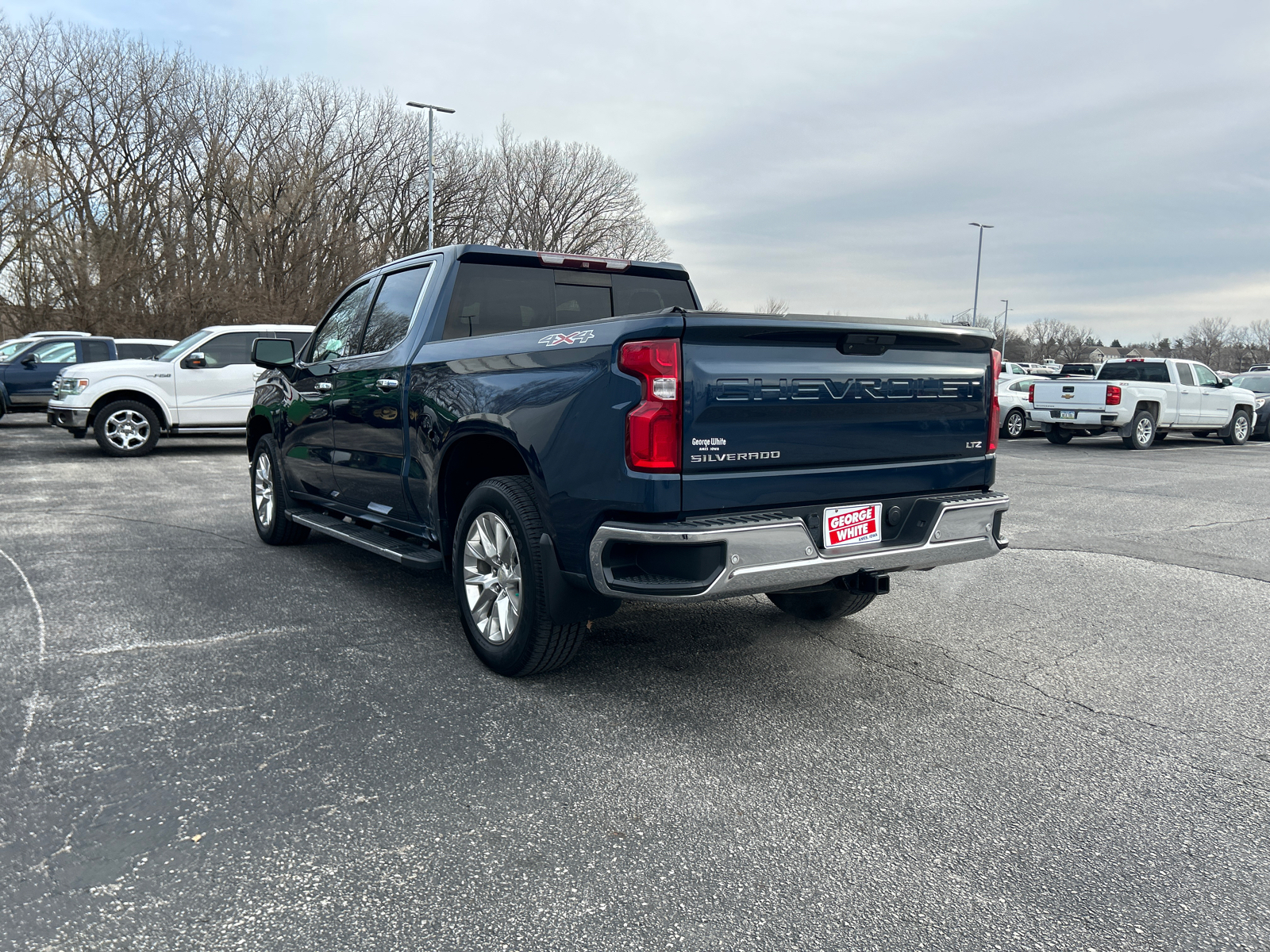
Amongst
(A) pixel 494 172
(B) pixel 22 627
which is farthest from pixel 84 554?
(A) pixel 494 172

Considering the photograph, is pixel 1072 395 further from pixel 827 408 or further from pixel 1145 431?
pixel 827 408

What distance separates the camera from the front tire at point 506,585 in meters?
3.91

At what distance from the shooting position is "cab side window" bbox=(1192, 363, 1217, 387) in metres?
20.2

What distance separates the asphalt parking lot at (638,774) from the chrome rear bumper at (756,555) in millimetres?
571

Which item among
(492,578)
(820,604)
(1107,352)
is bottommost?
(820,604)

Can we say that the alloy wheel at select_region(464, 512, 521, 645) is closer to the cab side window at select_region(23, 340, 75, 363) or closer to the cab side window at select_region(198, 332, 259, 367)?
the cab side window at select_region(198, 332, 259, 367)

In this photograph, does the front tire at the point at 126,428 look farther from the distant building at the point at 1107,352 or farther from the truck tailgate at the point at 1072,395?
the distant building at the point at 1107,352

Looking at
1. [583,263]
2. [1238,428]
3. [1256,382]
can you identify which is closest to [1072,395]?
[1238,428]

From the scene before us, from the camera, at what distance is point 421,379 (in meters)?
4.84

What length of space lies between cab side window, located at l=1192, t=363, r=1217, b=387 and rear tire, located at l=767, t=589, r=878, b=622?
18531 millimetres

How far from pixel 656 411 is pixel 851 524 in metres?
0.99

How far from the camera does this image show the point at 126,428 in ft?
46.7

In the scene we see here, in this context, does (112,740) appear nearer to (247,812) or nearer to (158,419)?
(247,812)

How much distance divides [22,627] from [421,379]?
8.06 feet
